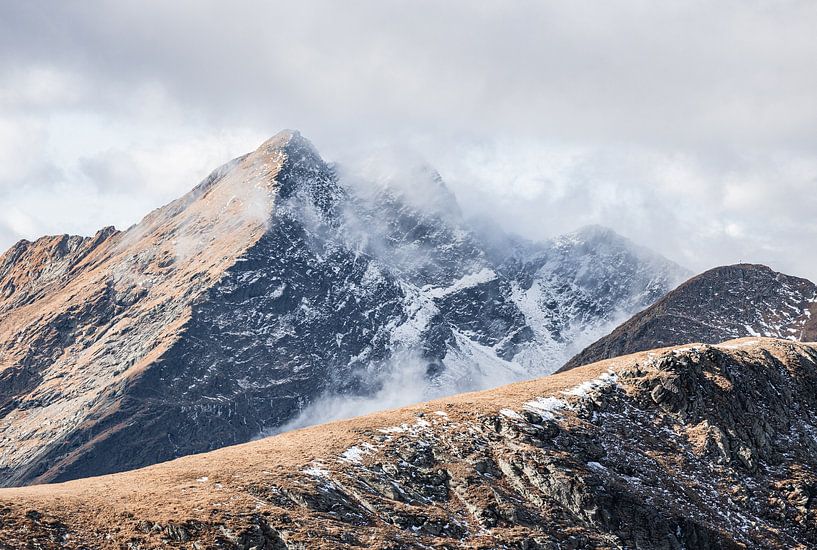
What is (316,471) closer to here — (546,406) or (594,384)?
(546,406)

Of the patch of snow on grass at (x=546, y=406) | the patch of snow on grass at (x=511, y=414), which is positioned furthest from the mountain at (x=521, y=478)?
the patch of snow on grass at (x=546, y=406)

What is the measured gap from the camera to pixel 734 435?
289 ft

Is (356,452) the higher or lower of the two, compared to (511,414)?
lower

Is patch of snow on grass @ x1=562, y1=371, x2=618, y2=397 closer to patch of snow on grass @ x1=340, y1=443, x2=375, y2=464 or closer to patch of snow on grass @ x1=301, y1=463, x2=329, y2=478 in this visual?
patch of snow on grass @ x1=340, y1=443, x2=375, y2=464

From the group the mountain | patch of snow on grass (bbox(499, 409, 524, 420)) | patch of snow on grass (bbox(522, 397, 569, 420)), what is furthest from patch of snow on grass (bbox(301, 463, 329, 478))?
patch of snow on grass (bbox(522, 397, 569, 420))

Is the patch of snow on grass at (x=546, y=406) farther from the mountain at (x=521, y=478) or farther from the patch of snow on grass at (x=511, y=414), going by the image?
the patch of snow on grass at (x=511, y=414)

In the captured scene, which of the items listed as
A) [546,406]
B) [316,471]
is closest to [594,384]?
[546,406]

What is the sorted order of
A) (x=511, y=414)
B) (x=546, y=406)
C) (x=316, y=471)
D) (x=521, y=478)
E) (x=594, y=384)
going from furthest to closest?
(x=594, y=384) → (x=546, y=406) → (x=511, y=414) → (x=521, y=478) → (x=316, y=471)

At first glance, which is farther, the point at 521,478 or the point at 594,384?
the point at 594,384

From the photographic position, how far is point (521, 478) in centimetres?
7638

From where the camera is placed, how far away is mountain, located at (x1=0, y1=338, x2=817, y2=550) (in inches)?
2421

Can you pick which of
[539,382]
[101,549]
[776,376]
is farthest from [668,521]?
[101,549]

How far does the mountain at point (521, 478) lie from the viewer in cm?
6150

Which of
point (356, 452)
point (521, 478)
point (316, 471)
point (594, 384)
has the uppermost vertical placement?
point (594, 384)
